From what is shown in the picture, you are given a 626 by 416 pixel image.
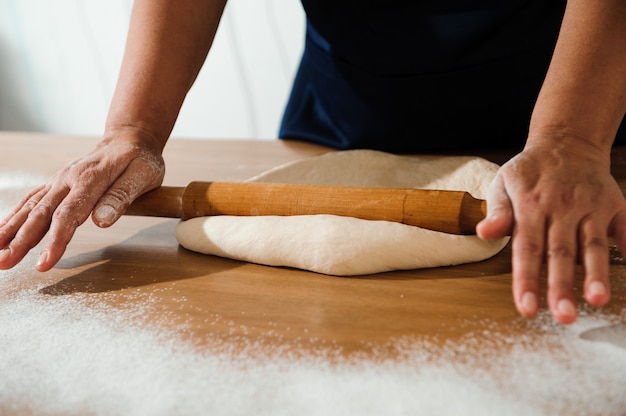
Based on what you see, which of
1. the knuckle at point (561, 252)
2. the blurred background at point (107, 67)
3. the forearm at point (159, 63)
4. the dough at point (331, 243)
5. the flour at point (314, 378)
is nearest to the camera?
the flour at point (314, 378)

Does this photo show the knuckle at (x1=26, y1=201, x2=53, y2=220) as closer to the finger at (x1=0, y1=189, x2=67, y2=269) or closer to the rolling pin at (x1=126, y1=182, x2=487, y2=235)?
the finger at (x1=0, y1=189, x2=67, y2=269)

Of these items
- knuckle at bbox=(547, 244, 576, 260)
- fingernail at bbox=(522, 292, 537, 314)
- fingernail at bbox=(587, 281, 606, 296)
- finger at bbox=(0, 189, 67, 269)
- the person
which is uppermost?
the person

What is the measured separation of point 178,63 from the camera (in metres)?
1.43

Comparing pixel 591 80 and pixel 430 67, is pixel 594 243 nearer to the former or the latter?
pixel 591 80

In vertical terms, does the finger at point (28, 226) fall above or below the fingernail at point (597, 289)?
below

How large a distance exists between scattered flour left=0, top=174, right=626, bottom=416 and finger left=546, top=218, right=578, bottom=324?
6 cm

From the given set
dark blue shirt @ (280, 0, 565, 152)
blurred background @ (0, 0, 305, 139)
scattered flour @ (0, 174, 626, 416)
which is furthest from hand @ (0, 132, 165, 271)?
blurred background @ (0, 0, 305, 139)

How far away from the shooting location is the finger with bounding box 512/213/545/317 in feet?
2.59

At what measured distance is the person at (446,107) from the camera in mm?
893

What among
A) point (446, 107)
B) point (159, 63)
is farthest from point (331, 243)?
point (446, 107)

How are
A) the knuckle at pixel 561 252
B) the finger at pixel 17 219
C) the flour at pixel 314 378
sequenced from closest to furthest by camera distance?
the flour at pixel 314 378, the knuckle at pixel 561 252, the finger at pixel 17 219

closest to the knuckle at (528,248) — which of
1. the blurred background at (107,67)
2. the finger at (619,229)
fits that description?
the finger at (619,229)

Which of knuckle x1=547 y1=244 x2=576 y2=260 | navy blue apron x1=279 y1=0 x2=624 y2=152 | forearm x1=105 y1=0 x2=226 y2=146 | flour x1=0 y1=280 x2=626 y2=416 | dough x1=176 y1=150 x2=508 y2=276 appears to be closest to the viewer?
flour x1=0 y1=280 x2=626 y2=416

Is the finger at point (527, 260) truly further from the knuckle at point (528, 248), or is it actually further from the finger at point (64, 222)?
the finger at point (64, 222)
